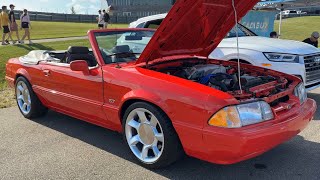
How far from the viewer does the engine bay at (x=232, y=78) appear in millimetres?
3684

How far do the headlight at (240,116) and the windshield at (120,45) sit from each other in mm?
1670

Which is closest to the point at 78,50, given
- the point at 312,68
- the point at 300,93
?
the point at 300,93

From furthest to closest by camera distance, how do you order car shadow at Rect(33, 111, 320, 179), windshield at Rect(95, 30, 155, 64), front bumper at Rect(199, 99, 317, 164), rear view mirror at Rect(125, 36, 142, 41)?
rear view mirror at Rect(125, 36, 142, 41), windshield at Rect(95, 30, 155, 64), car shadow at Rect(33, 111, 320, 179), front bumper at Rect(199, 99, 317, 164)

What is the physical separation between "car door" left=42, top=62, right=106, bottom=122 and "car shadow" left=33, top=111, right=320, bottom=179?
1.39 ft

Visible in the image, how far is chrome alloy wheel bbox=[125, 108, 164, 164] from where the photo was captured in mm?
3672

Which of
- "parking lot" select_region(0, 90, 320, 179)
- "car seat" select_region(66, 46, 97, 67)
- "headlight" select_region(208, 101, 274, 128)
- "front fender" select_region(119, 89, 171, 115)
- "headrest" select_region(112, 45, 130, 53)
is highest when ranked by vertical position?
"headrest" select_region(112, 45, 130, 53)

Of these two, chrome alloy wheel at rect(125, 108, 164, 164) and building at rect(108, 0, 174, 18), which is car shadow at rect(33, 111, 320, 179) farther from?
building at rect(108, 0, 174, 18)

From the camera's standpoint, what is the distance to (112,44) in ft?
14.8

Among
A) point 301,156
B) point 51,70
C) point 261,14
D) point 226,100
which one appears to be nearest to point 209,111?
point 226,100

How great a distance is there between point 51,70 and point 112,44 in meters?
0.99

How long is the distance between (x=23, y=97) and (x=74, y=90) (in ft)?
5.47

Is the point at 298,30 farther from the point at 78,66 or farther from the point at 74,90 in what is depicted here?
the point at 78,66

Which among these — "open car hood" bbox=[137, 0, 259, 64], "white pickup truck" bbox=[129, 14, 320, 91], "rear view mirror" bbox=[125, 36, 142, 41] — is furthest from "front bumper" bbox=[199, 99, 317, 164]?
"white pickup truck" bbox=[129, 14, 320, 91]

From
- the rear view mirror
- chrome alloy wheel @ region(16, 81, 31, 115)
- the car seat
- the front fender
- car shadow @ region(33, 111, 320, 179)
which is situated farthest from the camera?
chrome alloy wheel @ region(16, 81, 31, 115)
